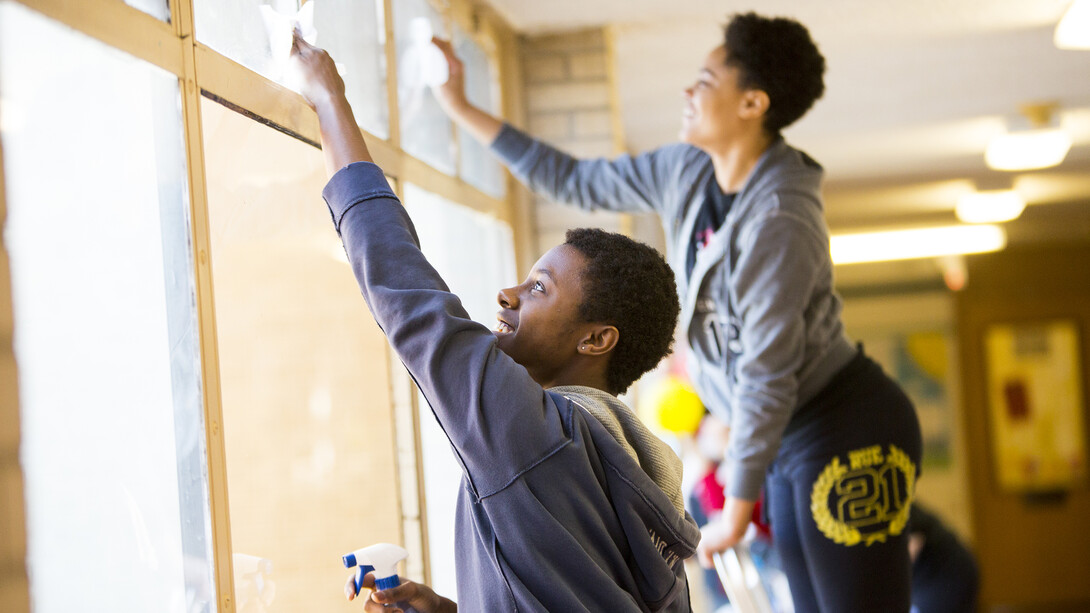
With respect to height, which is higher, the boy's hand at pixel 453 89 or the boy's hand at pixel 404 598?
the boy's hand at pixel 453 89

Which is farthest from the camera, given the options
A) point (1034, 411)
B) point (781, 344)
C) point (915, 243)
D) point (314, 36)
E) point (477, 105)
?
point (1034, 411)

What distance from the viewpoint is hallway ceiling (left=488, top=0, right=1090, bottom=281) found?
3240mm

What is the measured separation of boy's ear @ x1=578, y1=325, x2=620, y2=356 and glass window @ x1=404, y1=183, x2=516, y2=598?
0.80 m

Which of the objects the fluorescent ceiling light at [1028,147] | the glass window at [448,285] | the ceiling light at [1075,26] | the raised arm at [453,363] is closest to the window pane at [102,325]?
the raised arm at [453,363]

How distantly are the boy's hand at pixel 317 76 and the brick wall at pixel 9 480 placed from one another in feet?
1.43

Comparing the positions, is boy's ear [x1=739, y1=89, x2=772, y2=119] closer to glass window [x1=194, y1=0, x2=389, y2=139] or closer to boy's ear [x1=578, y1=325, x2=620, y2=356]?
glass window [x1=194, y1=0, x2=389, y2=139]

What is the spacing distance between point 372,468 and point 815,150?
405 centimetres

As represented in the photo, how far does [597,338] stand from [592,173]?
1121mm

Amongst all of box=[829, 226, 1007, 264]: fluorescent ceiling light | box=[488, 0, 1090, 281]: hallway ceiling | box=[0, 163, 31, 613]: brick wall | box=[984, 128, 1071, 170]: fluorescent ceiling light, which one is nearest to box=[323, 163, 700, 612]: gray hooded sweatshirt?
box=[0, 163, 31, 613]: brick wall

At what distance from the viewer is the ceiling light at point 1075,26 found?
3.07 m

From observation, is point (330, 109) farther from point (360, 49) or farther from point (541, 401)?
point (360, 49)

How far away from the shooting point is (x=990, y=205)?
268 inches

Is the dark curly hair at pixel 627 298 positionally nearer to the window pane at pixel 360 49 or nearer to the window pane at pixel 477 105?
the window pane at pixel 360 49

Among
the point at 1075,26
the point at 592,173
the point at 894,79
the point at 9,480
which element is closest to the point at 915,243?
the point at 894,79
